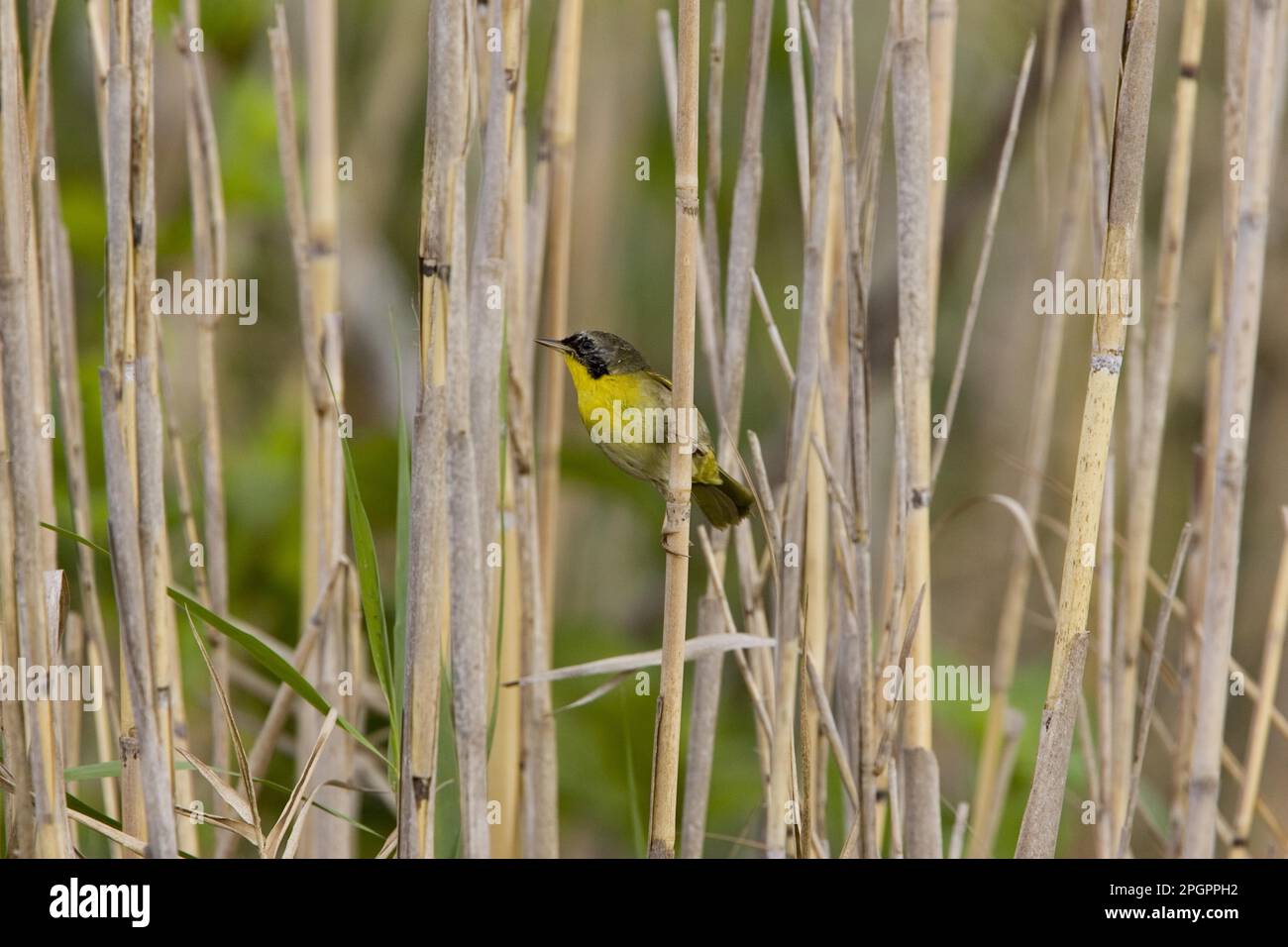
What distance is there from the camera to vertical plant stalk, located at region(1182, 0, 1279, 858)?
137 centimetres

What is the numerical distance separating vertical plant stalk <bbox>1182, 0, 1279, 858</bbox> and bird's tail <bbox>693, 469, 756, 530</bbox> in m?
0.61

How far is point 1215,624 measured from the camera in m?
1.38

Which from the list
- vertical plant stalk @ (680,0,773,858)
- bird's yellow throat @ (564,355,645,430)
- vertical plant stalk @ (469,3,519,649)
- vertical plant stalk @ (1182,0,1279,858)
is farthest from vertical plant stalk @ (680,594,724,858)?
vertical plant stalk @ (1182,0,1279,858)

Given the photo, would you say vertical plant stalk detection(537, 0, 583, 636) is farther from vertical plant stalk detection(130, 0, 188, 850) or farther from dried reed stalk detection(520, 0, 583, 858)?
vertical plant stalk detection(130, 0, 188, 850)

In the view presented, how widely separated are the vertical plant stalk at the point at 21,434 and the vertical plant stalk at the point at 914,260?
87cm

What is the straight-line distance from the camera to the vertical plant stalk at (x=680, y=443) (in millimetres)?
1026

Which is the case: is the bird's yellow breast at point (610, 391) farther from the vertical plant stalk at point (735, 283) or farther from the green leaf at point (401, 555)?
the green leaf at point (401, 555)

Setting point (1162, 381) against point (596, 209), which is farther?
point (596, 209)

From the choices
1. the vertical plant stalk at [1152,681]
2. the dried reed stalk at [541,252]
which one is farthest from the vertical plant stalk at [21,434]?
the vertical plant stalk at [1152,681]

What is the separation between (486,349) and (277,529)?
1134 mm

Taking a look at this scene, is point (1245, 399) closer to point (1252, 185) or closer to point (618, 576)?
point (1252, 185)

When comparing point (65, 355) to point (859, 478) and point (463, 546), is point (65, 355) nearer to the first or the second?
point (463, 546)
